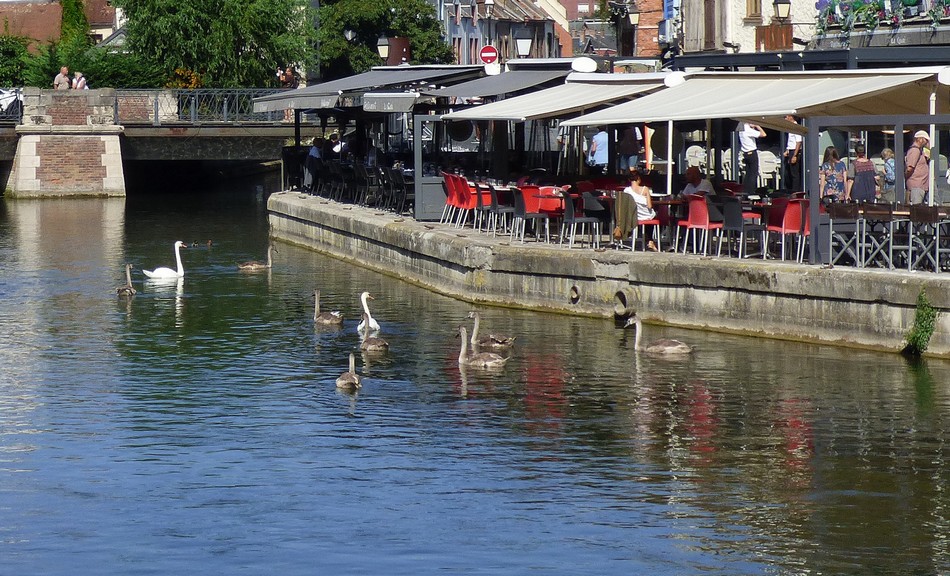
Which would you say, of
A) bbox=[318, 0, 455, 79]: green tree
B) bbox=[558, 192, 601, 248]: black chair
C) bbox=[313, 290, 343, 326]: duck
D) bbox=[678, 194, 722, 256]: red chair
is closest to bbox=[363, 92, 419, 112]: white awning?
bbox=[558, 192, 601, 248]: black chair

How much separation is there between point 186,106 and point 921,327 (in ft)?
106

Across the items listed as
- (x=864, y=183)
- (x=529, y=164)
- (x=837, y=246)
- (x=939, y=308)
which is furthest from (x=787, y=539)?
(x=529, y=164)

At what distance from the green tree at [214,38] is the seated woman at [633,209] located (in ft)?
98.6

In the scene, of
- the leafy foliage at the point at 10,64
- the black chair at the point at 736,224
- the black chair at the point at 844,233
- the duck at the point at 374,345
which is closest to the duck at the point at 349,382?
the duck at the point at 374,345

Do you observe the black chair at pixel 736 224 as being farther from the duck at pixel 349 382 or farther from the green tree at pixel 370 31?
the green tree at pixel 370 31

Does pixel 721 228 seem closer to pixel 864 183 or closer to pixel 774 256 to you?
pixel 774 256

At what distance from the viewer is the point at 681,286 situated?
2017cm

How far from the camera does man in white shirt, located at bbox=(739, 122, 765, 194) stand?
2772cm

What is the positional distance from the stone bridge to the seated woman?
25.1 meters

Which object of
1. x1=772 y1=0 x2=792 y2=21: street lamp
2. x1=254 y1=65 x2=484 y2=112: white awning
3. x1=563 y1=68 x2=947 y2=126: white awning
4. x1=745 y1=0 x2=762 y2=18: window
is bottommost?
x1=563 y1=68 x2=947 y2=126: white awning

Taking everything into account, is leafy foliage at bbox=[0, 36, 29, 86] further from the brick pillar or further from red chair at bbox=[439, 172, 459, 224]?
red chair at bbox=[439, 172, 459, 224]

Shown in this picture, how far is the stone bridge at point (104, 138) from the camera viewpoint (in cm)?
4550

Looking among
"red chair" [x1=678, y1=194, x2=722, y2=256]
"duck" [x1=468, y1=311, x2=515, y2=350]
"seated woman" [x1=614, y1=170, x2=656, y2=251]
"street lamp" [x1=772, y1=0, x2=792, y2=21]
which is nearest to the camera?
"duck" [x1=468, y1=311, x2=515, y2=350]

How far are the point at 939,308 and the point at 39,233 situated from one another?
22.1 metres
